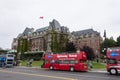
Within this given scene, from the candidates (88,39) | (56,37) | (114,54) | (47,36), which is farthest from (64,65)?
(88,39)

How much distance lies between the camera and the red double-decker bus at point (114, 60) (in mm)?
30766

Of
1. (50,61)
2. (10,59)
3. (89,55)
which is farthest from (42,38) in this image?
(50,61)

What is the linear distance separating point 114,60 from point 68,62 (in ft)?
33.4

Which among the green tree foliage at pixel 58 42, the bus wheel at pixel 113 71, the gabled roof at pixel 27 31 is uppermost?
the gabled roof at pixel 27 31

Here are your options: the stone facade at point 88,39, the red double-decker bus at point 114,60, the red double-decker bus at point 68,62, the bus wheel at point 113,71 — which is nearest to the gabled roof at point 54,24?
the stone facade at point 88,39

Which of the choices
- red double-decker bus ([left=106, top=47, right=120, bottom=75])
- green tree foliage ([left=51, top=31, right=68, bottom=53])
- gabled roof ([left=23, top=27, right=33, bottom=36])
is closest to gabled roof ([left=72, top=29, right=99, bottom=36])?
green tree foliage ([left=51, top=31, right=68, bottom=53])

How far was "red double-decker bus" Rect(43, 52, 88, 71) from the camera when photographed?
38.0m

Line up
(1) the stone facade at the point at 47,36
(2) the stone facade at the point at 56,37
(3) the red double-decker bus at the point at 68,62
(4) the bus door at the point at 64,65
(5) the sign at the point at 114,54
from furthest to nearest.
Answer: (2) the stone facade at the point at 56,37 < (1) the stone facade at the point at 47,36 < (4) the bus door at the point at 64,65 < (3) the red double-decker bus at the point at 68,62 < (5) the sign at the point at 114,54

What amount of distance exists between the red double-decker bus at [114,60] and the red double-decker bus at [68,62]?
7.01 m

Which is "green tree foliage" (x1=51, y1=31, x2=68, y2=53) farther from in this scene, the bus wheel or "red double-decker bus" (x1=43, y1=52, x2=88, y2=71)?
the bus wheel

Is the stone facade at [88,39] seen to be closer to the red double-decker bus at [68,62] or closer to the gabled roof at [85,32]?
the gabled roof at [85,32]

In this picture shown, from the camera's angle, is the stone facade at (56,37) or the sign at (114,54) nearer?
the sign at (114,54)

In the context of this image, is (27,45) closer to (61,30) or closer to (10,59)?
(61,30)

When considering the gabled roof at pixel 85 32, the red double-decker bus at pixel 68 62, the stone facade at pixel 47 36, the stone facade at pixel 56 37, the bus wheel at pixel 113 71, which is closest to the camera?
the bus wheel at pixel 113 71
